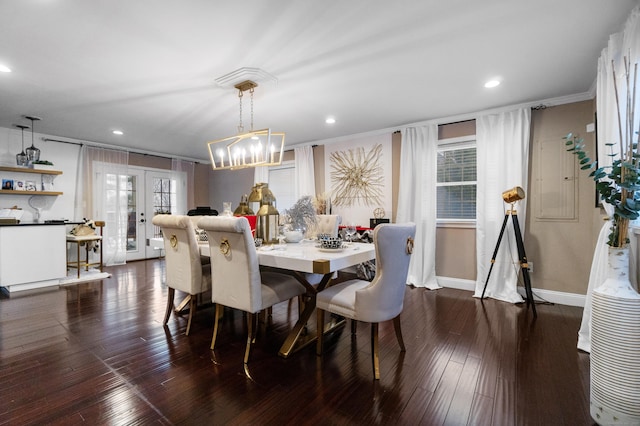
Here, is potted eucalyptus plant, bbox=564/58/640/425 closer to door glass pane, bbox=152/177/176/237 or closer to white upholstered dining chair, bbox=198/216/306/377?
white upholstered dining chair, bbox=198/216/306/377

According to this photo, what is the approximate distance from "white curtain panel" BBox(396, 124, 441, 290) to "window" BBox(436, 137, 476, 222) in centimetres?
21

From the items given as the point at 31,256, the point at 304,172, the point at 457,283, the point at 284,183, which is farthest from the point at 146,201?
the point at 457,283

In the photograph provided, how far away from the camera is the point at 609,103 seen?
2094 mm

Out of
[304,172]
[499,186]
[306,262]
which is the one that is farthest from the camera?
[304,172]

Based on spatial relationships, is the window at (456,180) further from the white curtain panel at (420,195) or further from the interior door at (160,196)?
the interior door at (160,196)

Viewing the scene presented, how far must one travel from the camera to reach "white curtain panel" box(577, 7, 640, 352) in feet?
5.91

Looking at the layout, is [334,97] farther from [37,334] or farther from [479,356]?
[37,334]

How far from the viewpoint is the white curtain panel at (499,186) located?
3.45 meters

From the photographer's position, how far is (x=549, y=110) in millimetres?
3402

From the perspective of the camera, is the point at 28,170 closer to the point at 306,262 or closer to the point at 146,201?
the point at 146,201

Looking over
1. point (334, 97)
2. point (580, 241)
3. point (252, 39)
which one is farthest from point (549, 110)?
point (252, 39)

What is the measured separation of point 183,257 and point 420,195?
127 inches

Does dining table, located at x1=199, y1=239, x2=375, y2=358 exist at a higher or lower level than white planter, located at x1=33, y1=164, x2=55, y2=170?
lower

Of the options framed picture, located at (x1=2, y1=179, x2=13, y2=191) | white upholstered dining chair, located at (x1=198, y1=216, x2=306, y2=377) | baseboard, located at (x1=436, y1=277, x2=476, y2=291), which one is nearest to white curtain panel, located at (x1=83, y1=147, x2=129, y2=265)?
framed picture, located at (x1=2, y1=179, x2=13, y2=191)
